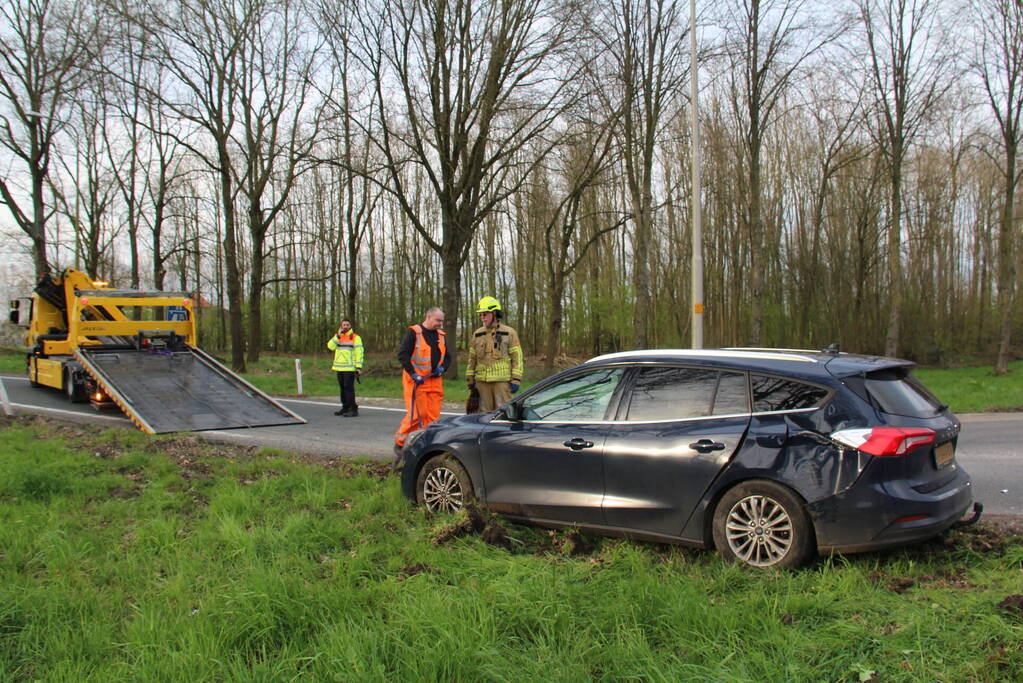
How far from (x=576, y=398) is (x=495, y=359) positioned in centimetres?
298

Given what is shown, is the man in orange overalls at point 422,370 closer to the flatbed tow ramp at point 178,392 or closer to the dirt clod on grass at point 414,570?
the dirt clod on grass at point 414,570

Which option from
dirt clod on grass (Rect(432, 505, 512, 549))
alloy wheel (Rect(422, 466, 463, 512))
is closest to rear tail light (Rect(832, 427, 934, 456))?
dirt clod on grass (Rect(432, 505, 512, 549))

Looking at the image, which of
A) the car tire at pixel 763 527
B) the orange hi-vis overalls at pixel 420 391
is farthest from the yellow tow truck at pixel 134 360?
the car tire at pixel 763 527

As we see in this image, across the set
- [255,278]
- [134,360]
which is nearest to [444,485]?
[134,360]

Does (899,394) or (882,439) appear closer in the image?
(882,439)

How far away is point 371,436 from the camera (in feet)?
34.4

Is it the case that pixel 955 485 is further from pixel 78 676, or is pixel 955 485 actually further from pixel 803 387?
pixel 78 676

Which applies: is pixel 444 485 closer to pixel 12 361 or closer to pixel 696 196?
pixel 696 196

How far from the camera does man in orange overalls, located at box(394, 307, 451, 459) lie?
796 centimetres

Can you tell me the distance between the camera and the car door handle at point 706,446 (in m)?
4.30

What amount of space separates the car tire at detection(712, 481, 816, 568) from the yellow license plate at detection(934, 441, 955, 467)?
907 millimetres

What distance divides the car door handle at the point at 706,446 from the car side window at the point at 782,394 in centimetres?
32

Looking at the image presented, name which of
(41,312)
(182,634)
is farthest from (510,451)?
(41,312)

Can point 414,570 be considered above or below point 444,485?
below
